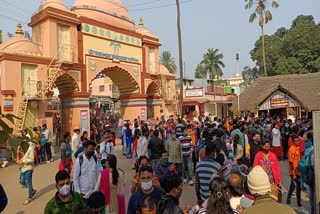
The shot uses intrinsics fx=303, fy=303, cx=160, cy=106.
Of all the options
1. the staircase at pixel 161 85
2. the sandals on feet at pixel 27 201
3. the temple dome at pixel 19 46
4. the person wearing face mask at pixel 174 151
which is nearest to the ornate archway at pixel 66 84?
the temple dome at pixel 19 46

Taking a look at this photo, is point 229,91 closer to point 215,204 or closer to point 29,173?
point 29,173

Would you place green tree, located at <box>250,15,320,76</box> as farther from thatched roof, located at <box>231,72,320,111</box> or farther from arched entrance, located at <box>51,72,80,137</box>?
arched entrance, located at <box>51,72,80,137</box>

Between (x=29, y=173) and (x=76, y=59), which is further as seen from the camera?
(x=76, y=59)

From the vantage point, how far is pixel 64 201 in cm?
332

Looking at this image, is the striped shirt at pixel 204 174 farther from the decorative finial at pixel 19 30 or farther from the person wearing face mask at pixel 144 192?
the decorative finial at pixel 19 30

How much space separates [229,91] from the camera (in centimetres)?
3744

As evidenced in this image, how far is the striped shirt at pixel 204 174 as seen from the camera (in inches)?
171

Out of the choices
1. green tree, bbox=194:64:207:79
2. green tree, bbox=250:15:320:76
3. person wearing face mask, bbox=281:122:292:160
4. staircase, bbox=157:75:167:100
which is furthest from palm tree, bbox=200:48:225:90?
person wearing face mask, bbox=281:122:292:160

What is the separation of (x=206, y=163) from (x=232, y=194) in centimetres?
116

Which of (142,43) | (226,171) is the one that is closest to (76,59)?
(142,43)

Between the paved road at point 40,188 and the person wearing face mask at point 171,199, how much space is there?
369cm

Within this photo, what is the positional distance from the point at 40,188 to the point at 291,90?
13748 mm

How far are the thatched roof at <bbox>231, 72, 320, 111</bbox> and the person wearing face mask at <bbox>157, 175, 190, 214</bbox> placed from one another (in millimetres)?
13160

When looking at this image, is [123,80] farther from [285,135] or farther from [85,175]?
[85,175]
